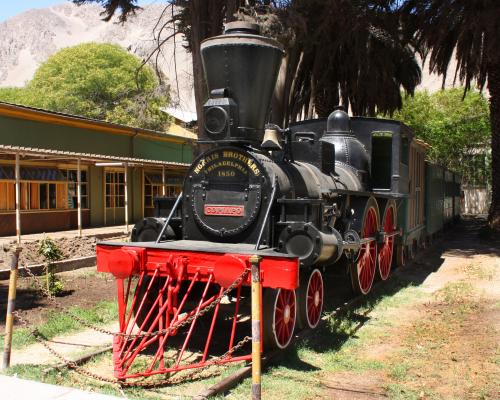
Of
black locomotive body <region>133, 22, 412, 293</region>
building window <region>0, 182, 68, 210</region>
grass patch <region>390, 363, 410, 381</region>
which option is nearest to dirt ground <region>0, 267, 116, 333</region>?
black locomotive body <region>133, 22, 412, 293</region>

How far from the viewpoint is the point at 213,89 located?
6.00m

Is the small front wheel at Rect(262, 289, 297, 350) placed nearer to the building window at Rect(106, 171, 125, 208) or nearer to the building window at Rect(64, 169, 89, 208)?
the building window at Rect(64, 169, 89, 208)

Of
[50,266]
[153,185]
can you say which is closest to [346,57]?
[153,185]

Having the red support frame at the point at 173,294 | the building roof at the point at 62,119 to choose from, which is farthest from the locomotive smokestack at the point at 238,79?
the building roof at the point at 62,119

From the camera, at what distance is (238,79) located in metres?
5.76

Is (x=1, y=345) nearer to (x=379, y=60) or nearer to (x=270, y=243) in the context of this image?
(x=270, y=243)

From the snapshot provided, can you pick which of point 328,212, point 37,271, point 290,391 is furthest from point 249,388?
point 37,271

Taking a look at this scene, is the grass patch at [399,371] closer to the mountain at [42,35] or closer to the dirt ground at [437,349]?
the dirt ground at [437,349]

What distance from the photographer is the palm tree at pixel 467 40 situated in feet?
51.0

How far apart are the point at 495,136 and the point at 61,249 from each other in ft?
44.9

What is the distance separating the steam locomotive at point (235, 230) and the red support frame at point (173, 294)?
0.01 metres

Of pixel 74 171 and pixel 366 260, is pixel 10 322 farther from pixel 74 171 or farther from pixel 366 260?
pixel 74 171

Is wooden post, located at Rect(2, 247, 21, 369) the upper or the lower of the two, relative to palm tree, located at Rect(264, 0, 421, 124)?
lower

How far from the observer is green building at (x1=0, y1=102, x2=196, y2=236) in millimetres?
16516
